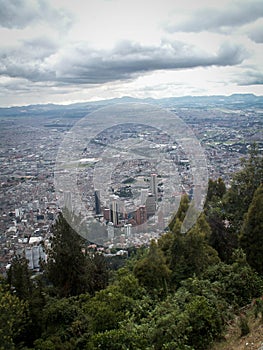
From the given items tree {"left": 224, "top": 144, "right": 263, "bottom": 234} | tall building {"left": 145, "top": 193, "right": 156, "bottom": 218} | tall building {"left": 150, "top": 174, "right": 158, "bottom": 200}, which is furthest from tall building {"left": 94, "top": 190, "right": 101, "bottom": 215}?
tree {"left": 224, "top": 144, "right": 263, "bottom": 234}

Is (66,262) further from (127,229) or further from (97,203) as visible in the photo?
(97,203)

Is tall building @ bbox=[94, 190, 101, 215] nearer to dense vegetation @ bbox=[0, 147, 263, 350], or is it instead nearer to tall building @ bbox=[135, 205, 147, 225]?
tall building @ bbox=[135, 205, 147, 225]

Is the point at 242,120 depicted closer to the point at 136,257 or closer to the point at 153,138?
the point at 153,138

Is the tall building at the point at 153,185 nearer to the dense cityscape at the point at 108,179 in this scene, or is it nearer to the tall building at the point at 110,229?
the dense cityscape at the point at 108,179

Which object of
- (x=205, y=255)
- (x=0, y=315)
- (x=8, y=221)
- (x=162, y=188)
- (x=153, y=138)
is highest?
(x=153, y=138)

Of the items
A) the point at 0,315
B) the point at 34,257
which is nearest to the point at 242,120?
the point at 34,257

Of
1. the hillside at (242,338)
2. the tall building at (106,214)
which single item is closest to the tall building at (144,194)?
the tall building at (106,214)
